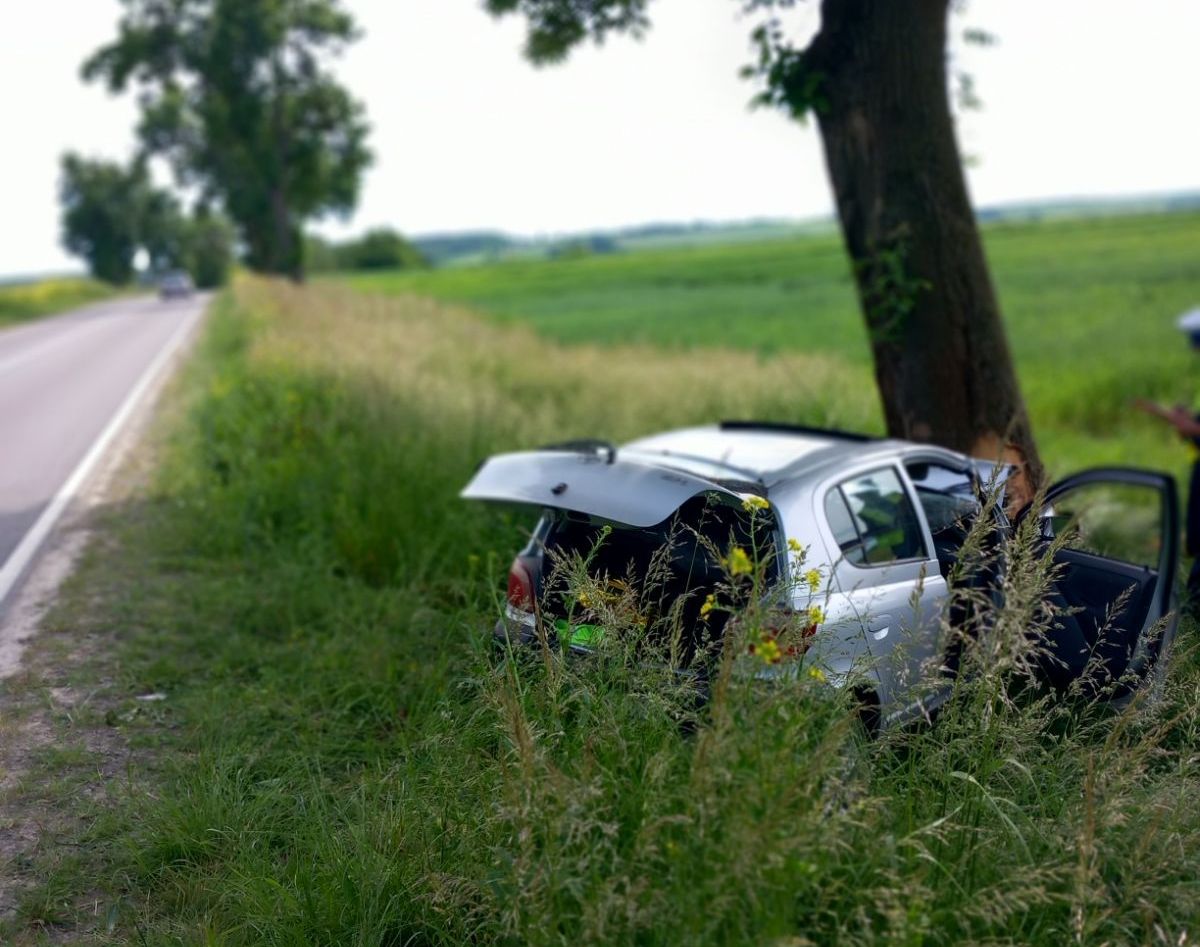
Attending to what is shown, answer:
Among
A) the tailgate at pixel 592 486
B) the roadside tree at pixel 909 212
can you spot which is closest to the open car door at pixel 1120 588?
the tailgate at pixel 592 486

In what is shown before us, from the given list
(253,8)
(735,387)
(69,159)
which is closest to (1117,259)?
(253,8)

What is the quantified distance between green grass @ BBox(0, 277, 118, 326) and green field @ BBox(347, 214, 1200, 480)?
19389 mm

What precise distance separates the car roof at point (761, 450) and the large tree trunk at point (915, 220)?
1.78m

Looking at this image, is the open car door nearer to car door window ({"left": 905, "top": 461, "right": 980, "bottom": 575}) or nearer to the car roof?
car door window ({"left": 905, "top": 461, "right": 980, "bottom": 575})

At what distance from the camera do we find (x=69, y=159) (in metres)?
101

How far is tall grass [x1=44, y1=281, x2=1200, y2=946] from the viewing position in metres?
3.01

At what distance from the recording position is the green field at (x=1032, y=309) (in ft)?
59.0

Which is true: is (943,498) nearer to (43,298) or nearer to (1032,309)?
(1032,309)

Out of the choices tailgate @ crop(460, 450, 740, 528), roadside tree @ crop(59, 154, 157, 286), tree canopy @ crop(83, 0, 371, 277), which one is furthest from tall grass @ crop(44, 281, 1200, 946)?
roadside tree @ crop(59, 154, 157, 286)

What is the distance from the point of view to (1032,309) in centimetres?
3030

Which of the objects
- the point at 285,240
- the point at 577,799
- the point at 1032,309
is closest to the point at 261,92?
the point at 285,240

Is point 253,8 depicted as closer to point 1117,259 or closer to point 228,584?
point 1117,259

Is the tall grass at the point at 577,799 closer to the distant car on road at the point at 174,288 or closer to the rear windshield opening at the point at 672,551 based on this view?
the rear windshield opening at the point at 672,551

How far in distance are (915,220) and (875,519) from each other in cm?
340
